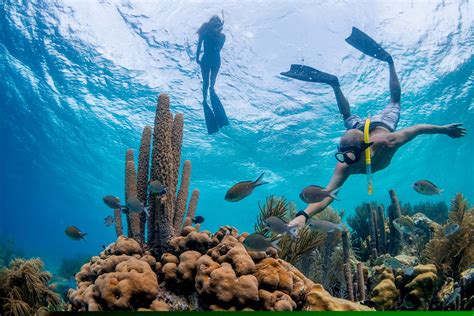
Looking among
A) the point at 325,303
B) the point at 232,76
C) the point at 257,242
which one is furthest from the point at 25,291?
the point at 232,76

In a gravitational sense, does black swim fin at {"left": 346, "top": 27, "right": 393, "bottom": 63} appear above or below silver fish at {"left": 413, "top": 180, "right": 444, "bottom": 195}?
above

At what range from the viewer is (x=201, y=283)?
132 inches

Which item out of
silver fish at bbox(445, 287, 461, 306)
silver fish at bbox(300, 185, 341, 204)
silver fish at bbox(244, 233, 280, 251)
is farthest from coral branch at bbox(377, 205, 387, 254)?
silver fish at bbox(244, 233, 280, 251)

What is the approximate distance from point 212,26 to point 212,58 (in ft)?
5.29

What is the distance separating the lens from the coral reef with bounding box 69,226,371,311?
10.5 ft

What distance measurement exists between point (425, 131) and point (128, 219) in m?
6.42

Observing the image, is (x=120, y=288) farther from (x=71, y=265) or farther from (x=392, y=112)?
(x=71, y=265)

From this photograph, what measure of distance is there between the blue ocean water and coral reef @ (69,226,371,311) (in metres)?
4.37

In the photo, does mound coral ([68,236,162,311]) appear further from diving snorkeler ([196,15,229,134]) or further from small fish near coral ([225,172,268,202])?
diving snorkeler ([196,15,229,134])

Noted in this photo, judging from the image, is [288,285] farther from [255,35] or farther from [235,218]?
[235,218]

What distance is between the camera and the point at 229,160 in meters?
32.3

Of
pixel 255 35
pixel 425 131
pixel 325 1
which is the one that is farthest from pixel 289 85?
pixel 425 131

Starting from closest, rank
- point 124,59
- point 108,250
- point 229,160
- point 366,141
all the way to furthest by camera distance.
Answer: point 108,250 → point 366,141 → point 124,59 → point 229,160

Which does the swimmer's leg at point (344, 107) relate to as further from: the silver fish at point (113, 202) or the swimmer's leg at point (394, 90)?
the silver fish at point (113, 202)
